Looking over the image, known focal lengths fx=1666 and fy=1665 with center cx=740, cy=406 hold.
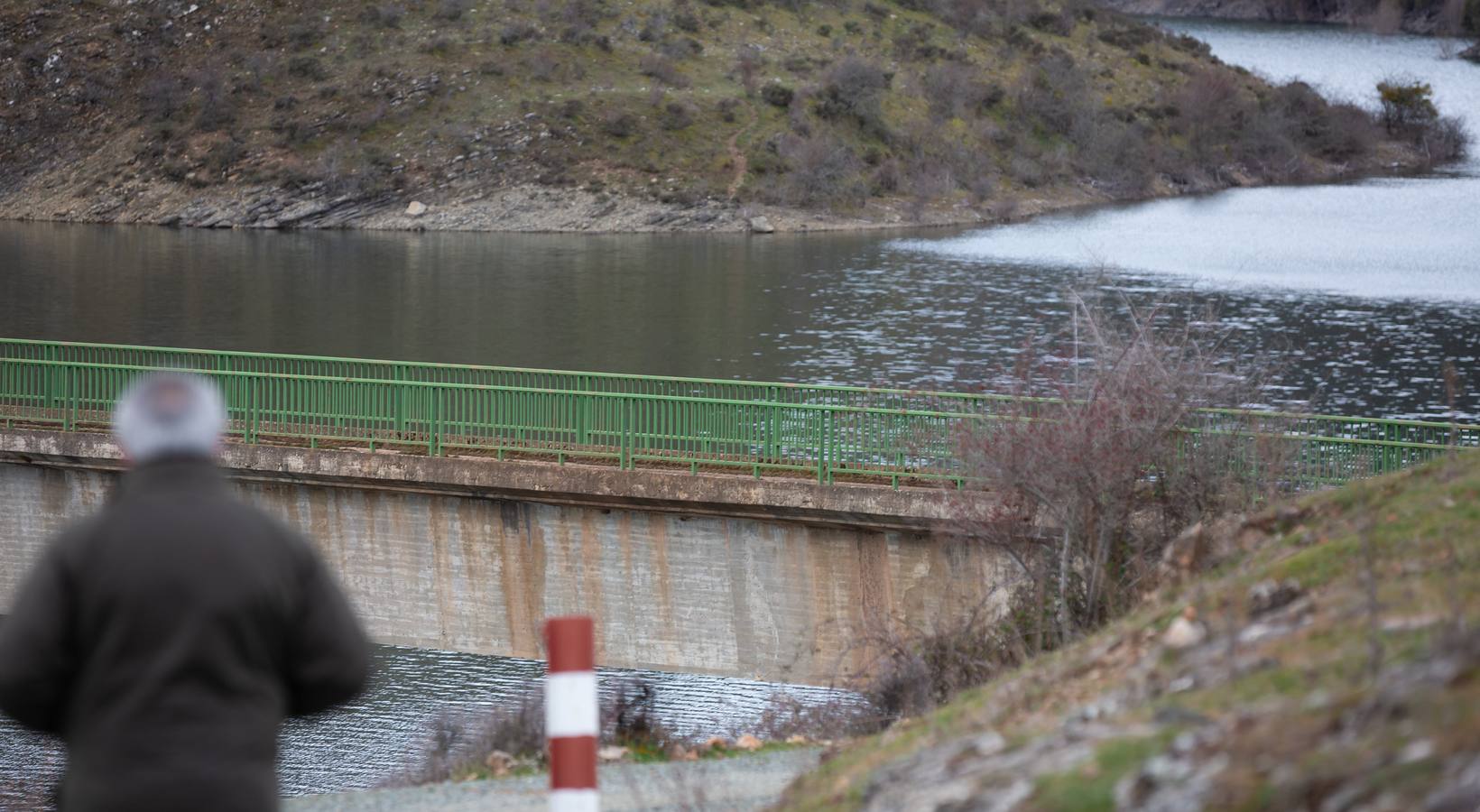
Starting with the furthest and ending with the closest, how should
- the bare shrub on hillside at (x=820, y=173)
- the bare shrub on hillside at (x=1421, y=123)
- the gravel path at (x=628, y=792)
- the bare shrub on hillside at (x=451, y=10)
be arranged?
the bare shrub on hillside at (x=1421, y=123), the bare shrub on hillside at (x=451, y=10), the bare shrub on hillside at (x=820, y=173), the gravel path at (x=628, y=792)

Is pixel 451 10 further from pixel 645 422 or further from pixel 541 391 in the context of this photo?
pixel 645 422

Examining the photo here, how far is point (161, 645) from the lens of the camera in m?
3.98

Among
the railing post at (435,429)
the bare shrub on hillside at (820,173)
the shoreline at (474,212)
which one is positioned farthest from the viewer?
the bare shrub on hillside at (820,173)

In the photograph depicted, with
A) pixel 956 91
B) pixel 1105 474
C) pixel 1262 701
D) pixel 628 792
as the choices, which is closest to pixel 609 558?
pixel 1105 474

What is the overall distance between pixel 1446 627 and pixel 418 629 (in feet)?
50.0

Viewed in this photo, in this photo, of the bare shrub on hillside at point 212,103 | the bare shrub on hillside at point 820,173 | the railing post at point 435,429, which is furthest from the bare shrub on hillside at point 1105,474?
the bare shrub on hillside at point 212,103

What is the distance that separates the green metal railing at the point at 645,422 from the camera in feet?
53.8

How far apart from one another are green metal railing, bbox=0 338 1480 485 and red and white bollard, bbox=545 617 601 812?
10351mm

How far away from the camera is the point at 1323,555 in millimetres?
7707

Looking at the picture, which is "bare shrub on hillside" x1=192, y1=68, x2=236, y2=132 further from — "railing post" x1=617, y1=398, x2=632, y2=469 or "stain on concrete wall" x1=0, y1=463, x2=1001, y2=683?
"railing post" x1=617, y1=398, x2=632, y2=469

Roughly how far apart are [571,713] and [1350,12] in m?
147

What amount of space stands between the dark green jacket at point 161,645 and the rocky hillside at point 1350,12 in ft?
432

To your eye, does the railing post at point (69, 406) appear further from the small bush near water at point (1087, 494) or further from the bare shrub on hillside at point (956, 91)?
the bare shrub on hillside at point (956, 91)

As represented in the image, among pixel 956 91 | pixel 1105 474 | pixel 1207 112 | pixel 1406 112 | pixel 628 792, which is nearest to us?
pixel 628 792
